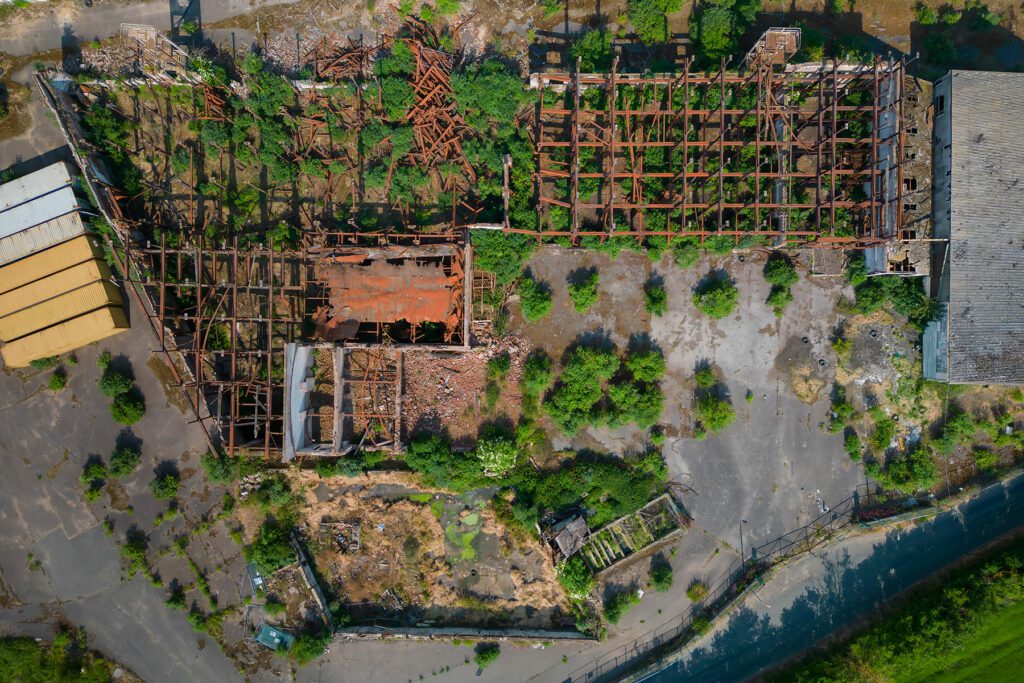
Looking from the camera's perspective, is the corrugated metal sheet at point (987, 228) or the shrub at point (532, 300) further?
the shrub at point (532, 300)

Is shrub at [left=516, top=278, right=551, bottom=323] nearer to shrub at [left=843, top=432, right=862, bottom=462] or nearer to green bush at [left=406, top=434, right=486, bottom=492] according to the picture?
green bush at [left=406, top=434, right=486, bottom=492]

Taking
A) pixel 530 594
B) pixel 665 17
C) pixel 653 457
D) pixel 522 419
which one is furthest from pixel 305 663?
pixel 665 17

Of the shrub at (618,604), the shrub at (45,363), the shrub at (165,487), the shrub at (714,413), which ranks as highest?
the shrub at (45,363)

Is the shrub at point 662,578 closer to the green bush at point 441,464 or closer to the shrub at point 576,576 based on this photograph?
the shrub at point 576,576

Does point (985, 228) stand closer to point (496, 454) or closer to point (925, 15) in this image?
point (925, 15)

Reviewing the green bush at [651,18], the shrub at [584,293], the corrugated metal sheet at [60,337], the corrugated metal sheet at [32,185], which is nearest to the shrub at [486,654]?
the shrub at [584,293]

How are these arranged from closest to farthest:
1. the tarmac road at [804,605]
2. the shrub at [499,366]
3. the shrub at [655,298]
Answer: the shrub at [655,298], the shrub at [499,366], the tarmac road at [804,605]

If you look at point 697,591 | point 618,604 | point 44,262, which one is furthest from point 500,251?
point 44,262
